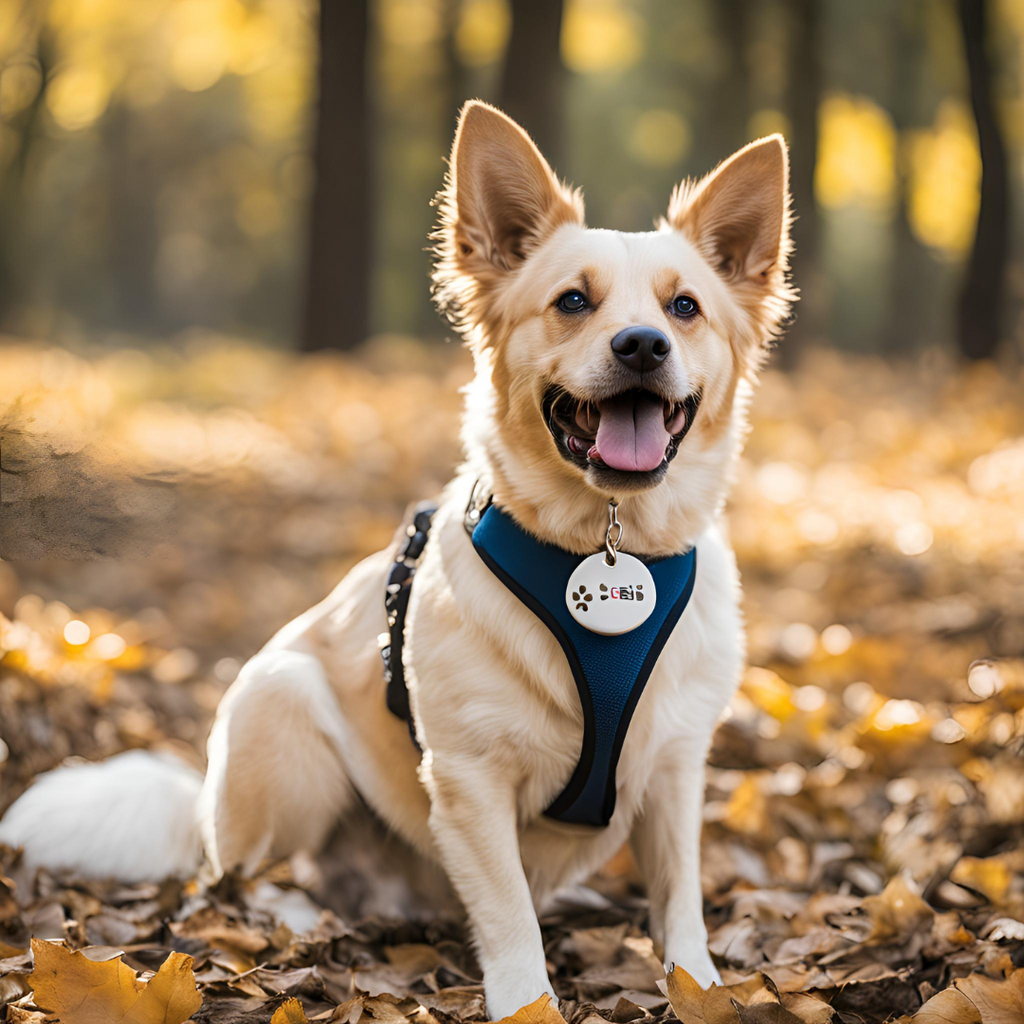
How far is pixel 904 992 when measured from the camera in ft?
7.16

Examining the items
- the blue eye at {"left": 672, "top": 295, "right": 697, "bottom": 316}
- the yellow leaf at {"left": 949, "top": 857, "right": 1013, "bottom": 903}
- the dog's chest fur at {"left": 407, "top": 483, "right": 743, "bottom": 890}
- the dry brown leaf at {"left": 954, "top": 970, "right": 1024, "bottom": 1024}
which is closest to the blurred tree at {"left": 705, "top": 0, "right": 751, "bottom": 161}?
the blue eye at {"left": 672, "top": 295, "right": 697, "bottom": 316}

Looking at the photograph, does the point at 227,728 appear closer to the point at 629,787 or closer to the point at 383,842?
the point at 383,842

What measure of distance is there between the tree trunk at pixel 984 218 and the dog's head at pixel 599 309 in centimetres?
1056

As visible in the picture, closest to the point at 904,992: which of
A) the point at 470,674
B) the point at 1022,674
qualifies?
the point at 470,674

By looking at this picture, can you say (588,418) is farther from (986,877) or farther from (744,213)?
(986,877)

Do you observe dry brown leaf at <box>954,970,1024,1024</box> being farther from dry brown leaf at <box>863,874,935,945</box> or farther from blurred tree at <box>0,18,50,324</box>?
blurred tree at <box>0,18,50,324</box>

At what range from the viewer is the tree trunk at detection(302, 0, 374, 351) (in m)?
10.0

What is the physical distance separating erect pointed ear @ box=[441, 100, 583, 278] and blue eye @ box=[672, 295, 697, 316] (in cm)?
39

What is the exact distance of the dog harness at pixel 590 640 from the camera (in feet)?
7.30

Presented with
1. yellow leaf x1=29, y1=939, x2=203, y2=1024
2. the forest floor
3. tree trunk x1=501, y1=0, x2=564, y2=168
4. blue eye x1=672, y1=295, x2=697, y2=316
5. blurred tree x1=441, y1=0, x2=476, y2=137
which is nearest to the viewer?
yellow leaf x1=29, y1=939, x2=203, y2=1024

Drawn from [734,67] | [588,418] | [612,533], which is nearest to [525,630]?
[612,533]

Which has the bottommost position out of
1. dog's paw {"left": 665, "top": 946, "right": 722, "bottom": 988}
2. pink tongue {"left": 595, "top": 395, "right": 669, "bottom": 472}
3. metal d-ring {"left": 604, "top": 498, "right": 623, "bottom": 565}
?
dog's paw {"left": 665, "top": 946, "right": 722, "bottom": 988}

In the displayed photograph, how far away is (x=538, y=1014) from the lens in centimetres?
192

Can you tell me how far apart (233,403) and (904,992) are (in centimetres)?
782
